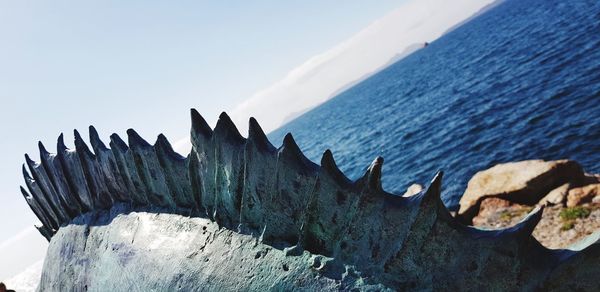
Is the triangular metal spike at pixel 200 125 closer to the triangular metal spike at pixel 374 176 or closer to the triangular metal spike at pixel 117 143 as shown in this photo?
the triangular metal spike at pixel 117 143

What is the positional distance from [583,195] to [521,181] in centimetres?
281

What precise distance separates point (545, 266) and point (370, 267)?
0.69m

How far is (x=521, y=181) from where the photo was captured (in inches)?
639

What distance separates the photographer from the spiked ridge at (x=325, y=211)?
5.46 ft

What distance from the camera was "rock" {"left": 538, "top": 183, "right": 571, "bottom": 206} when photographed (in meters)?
14.5

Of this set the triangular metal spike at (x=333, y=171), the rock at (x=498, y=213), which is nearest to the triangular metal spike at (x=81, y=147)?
the triangular metal spike at (x=333, y=171)

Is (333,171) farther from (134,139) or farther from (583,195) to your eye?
(583,195)

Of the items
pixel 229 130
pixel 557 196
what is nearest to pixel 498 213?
pixel 557 196

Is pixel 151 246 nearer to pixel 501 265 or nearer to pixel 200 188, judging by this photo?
pixel 200 188

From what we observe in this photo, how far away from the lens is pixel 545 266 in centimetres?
160

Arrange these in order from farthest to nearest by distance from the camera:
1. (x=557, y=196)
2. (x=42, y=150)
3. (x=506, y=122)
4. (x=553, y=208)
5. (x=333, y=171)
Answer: (x=506, y=122), (x=557, y=196), (x=553, y=208), (x=42, y=150), (x=333, y=171)

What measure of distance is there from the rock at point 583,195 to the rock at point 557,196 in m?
0.57

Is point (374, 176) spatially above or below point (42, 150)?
below

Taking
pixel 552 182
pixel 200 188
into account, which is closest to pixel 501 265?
pixel 200 188
